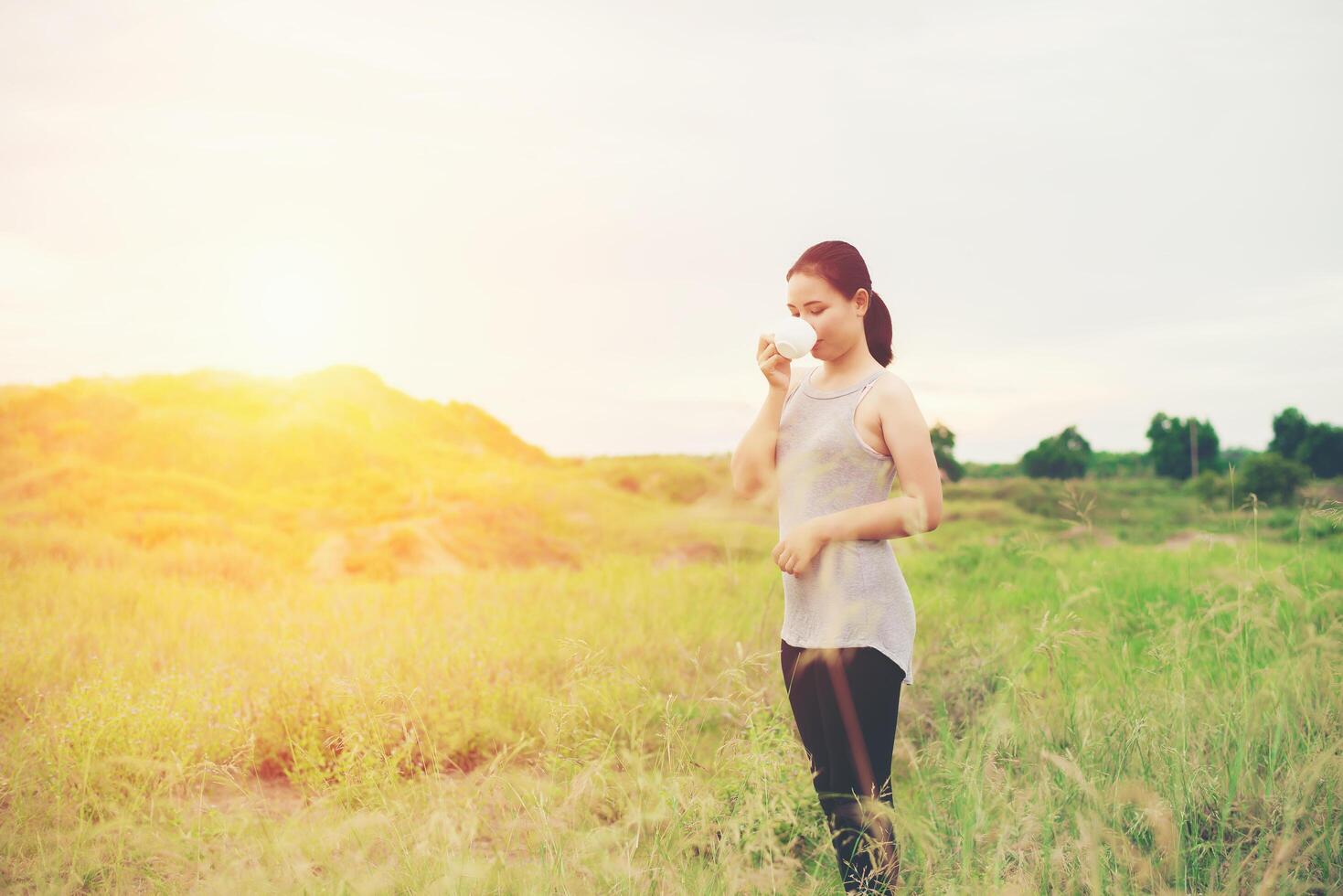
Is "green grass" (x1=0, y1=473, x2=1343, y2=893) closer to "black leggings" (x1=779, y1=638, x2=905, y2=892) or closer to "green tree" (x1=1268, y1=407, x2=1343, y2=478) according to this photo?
"black leggings" (x1=779, y1=638, x2=905, y2=892)

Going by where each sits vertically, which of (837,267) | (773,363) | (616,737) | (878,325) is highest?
(837,267)

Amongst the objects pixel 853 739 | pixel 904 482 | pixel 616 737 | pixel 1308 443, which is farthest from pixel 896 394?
pixel 1308 443

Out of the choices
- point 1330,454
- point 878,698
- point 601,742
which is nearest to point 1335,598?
point 878,698

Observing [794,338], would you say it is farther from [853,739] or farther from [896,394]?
[853,739]

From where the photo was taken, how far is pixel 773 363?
2.56 m

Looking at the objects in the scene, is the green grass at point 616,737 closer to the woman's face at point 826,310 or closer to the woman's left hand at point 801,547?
the woman's left hand at point 801,547

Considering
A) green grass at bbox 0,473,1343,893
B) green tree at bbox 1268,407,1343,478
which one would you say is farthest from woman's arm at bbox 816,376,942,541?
green tree at bbox 1268,407,1343,478

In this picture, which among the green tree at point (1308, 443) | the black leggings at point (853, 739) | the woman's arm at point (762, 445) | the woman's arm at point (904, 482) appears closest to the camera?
the woman's arm at point (904, 482)

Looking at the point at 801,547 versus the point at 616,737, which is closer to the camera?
the point at 801,547

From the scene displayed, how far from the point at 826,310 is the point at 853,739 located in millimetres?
1304

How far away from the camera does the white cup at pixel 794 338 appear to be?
2457 mm

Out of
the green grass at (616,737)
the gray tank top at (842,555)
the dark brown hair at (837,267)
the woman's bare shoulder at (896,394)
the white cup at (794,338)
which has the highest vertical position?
the dark brown hair at (837,267)

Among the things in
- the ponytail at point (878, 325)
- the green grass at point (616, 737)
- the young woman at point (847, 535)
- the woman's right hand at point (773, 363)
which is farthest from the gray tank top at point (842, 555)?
the green grass at point (616, 737)

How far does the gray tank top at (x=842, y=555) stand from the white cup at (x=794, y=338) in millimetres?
204
